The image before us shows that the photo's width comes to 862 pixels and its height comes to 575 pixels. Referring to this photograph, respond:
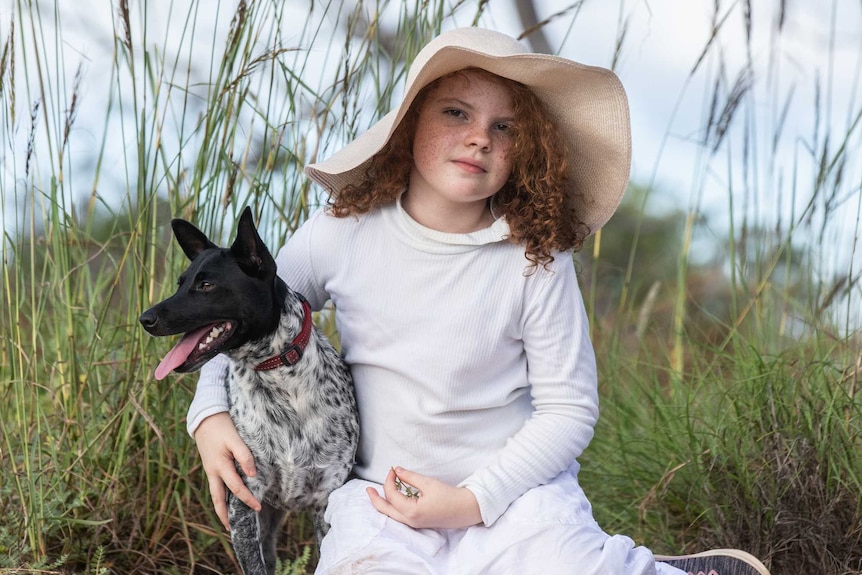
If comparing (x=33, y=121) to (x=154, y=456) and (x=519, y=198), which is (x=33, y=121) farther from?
(x=519, y=198)

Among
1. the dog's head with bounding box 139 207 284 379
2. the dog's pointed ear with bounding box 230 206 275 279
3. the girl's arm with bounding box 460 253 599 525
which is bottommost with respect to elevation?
the girl's arm with bounding box 460 253 599 525

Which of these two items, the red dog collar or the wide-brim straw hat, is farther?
the wide-brim straw hat

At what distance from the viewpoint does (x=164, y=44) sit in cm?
283

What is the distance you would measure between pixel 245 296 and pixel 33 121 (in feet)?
3.10

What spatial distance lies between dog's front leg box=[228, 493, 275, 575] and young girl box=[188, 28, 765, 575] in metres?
0.07

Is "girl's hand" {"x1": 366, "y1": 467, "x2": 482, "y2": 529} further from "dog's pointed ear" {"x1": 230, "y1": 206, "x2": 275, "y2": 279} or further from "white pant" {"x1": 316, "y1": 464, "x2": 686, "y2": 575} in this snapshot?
"dog's pointed ear" {"x1": 230, "y1": 206, "x2": 275, "y2": 279}

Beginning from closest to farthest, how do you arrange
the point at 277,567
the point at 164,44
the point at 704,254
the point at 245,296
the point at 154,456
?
the point at 245,296
the point at 277,567
the point at 164,44
the point at 154,456
the point at 704,254

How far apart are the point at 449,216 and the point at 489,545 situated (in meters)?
0.84

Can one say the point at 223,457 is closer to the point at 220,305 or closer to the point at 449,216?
the point at 220,305

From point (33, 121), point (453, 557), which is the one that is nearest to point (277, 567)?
point (453, 557)

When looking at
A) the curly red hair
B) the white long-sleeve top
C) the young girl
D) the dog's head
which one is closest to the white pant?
the young girl

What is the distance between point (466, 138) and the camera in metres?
2.44

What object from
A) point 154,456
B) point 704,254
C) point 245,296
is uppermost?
point 245,296

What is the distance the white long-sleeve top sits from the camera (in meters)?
2.48
